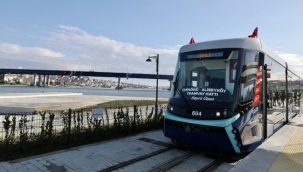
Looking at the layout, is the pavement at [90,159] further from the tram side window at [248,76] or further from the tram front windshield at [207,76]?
the tram side window at [248,76]

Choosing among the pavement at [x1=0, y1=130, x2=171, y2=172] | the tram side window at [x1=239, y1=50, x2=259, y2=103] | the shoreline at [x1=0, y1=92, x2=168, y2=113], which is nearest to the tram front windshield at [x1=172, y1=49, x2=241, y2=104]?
the tram side window at [x1=239, y1=50, x2=259, y2=103]

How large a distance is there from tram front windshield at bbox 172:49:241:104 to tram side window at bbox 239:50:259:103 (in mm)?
253

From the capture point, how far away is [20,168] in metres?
5.84

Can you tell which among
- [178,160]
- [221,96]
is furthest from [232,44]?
[178,160]

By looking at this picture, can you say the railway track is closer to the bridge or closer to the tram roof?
the tram roof

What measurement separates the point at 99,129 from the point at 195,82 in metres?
4.59

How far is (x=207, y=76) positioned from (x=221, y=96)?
0.83 meters

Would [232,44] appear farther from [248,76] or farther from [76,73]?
[76,73]

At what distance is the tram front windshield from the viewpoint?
6397mm

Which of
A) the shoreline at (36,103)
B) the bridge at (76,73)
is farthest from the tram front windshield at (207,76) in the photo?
the bridge at (76,73)

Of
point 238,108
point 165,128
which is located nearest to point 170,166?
point 165,128

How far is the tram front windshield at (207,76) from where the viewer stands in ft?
21.0

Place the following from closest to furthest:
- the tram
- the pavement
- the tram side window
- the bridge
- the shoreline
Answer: the pavement < the tram < the tram side window < the shoreline < the bridge

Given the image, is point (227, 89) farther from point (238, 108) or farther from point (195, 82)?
point (195, 82)
